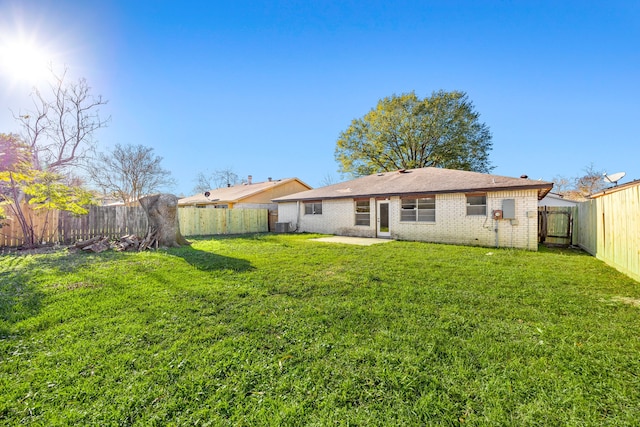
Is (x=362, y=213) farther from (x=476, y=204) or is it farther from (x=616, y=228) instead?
(x=616, y=228)

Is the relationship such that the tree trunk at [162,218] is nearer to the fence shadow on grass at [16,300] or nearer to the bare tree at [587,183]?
the fence shadow on grass at [16,300]

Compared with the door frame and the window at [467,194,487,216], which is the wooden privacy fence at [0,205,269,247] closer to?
the door frame

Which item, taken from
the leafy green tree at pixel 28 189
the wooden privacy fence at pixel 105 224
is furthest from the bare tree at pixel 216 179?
the leafy green tree at pixel 28 189

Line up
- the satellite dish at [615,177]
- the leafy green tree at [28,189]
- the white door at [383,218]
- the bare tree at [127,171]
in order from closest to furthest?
the leafy green tree at [28,189] → the satellite dish at [615,177] → the white door at [383,218] → the bare tree at [127,171]

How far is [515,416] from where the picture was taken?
1.76 meters

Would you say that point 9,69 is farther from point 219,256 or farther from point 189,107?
point 219,256

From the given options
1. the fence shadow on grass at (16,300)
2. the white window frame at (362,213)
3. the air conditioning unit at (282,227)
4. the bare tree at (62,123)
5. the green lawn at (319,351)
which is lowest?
the green lawn at (319,351)

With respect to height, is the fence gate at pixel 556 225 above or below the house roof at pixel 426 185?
below

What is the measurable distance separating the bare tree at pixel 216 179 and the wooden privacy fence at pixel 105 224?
→ 97.1 ft

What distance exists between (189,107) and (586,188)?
38.0 meters

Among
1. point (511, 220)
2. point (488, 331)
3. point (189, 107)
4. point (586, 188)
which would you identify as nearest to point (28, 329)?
point (488, 331)

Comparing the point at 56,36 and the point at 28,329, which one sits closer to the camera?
the point at 28,329

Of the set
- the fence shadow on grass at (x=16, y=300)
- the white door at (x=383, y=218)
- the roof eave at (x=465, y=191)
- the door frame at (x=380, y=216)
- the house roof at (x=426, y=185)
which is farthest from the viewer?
the white door at (x=383, y=218)

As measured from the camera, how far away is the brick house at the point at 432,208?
9.72 metres
